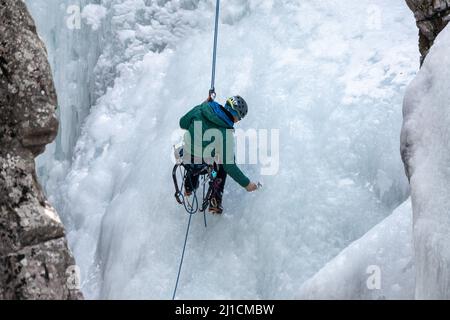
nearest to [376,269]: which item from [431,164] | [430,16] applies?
[431,164]

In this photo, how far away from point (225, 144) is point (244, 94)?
115 centimetres

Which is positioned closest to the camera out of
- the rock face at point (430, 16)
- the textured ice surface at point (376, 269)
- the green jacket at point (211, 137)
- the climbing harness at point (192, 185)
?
the textured ice surface at point (376, 269)

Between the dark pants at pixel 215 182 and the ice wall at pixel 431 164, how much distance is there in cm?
155

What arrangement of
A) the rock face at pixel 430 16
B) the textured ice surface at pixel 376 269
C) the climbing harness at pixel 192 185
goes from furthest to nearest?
the climbing harness at pixel 192 185 → the rock face at pixel 430 16 → the textured ice surface at pixel 376 269

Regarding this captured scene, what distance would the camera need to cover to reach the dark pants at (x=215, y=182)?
429 centimetres

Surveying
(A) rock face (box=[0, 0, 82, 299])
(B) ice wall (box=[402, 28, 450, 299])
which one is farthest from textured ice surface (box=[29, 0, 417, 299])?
(A) rock face (box=[0, 0, 82, 299])

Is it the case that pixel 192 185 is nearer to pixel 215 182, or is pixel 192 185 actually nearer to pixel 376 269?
pixel 215 182

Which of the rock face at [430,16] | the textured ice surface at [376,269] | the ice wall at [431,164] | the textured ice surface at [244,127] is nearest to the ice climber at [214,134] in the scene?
the textured ice surface at [244,127]

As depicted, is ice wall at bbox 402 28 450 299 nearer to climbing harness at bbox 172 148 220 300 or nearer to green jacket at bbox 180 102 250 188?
green jacket at bbox 180 102 250 188

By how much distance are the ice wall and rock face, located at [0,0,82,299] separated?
139 cm

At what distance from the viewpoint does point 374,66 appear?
4883 millimetres

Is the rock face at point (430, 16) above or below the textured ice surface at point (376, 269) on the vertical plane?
above

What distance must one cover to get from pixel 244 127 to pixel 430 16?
1672 mm

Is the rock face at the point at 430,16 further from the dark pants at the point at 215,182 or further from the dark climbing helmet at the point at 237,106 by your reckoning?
the dark pants at the point at 215,182
